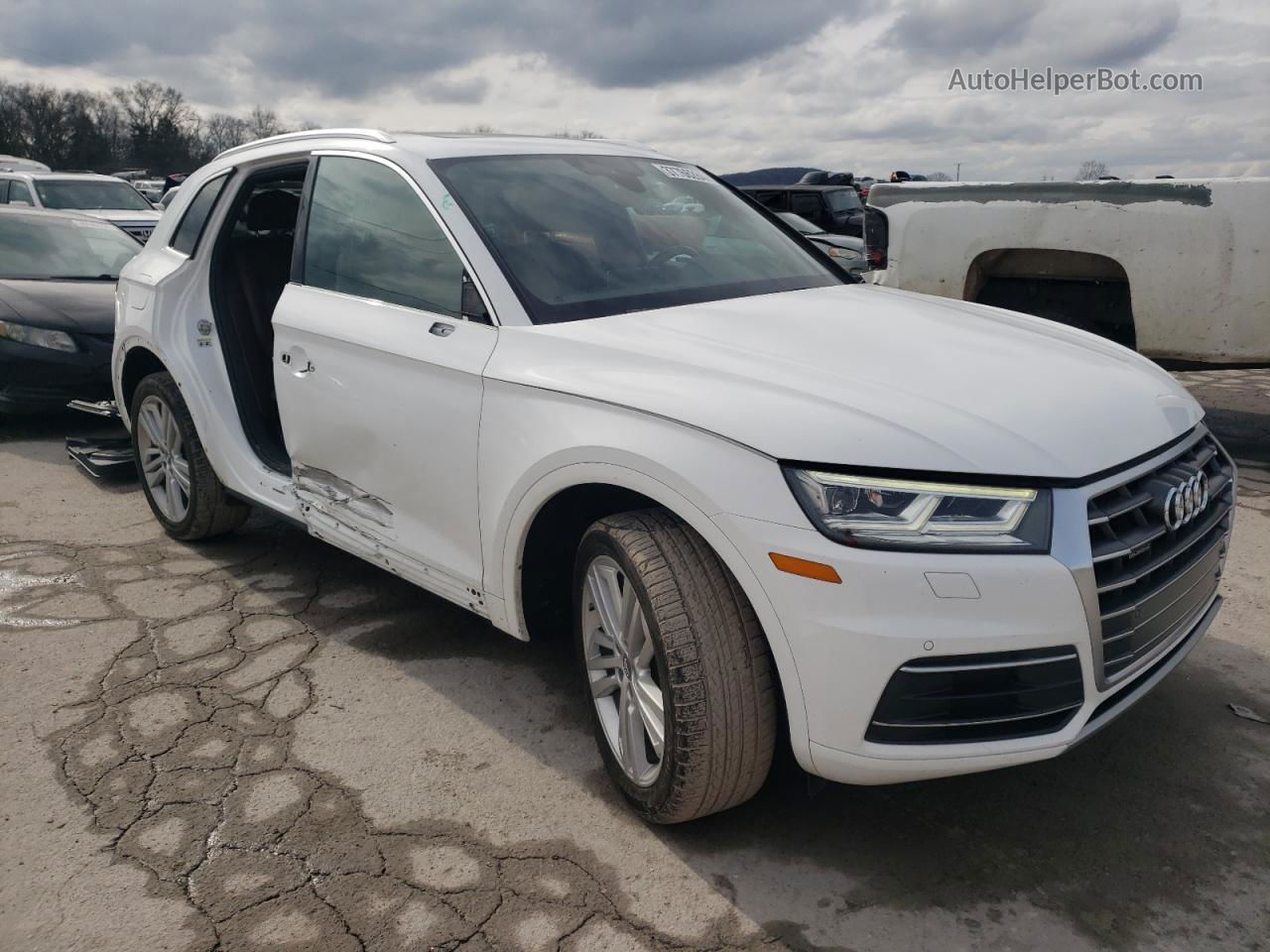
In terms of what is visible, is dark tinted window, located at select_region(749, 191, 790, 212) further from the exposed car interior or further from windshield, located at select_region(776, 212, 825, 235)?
the exposed car interior

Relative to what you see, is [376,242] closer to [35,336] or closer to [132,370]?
[132,370]

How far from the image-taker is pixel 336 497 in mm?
3480

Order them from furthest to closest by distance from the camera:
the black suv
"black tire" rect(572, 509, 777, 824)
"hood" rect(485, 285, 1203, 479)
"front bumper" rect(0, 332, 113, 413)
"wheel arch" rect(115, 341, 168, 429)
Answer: the black suv < "front bumper" rect(0, 332, 113, 413) < "wheel arch" rect(115, 341, 168, 429) < "black tire" rect(572, 509, 777, 824) < "hood" rect(485, 285, 1203, 479)

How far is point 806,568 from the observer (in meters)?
2.09

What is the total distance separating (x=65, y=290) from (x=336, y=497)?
4.77 meters

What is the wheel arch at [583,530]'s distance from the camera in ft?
7.14

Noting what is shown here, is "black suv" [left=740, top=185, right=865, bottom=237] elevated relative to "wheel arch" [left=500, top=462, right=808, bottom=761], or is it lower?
elevated

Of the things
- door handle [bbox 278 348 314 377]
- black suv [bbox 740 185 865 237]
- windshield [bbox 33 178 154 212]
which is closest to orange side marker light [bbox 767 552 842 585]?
door handle [bbox 278 348 314 377]

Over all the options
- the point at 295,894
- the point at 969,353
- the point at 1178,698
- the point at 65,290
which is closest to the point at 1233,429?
the point at 1178,698

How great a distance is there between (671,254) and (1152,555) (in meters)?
1.64

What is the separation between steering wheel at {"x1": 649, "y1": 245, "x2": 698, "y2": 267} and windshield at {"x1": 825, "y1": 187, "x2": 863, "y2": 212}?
1324 cm

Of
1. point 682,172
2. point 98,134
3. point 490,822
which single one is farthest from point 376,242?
point 98,134

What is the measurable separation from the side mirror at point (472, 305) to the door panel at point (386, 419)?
3 centimetres

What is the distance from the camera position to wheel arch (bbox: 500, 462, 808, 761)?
2.18m
